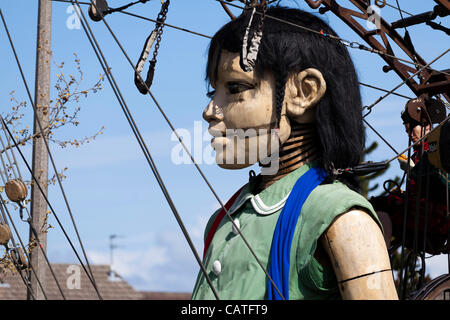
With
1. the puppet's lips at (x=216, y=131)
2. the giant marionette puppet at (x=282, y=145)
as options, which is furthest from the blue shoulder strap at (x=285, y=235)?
the puppet's lips at (x=216, y=131)

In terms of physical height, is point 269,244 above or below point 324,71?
below

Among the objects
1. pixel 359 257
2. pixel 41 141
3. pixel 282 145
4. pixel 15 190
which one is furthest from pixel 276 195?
pixel 41 141

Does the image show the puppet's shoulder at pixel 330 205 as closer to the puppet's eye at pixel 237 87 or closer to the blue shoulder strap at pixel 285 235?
the blue shoulder strap at pixel 285 235

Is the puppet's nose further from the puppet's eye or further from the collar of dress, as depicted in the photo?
the collar of dress

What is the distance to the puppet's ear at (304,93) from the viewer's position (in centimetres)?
216

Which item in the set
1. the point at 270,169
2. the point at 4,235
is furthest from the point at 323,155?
the point at 4,235

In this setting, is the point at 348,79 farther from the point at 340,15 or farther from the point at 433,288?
the point at 340,15

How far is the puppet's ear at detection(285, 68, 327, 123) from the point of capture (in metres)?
2.16

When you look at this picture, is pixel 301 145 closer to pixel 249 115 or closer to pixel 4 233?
pixel 249 115

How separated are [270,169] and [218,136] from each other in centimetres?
18

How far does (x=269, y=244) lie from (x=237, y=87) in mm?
459

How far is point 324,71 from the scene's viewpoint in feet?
7.16

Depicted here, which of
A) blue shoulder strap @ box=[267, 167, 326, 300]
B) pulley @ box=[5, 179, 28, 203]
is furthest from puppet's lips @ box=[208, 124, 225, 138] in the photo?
pulley @ box=[5, 179, 28, 203]
